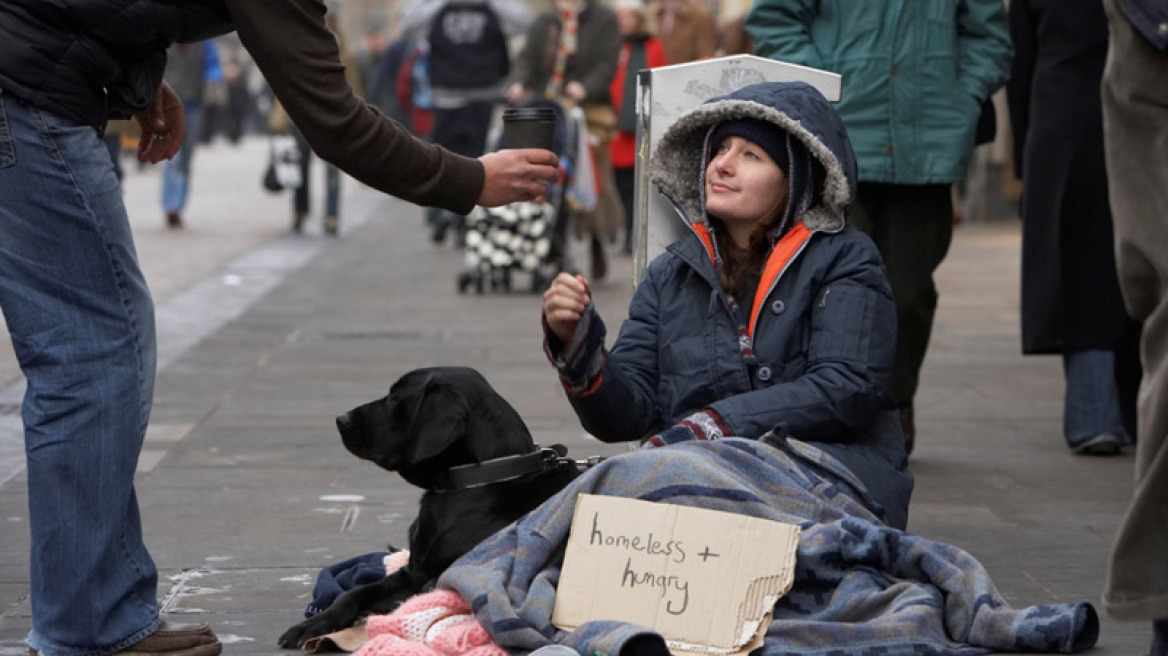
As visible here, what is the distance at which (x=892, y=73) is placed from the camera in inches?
232

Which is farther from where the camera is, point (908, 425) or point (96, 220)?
point (908, 425)

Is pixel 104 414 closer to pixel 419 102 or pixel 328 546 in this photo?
pixel 328 546

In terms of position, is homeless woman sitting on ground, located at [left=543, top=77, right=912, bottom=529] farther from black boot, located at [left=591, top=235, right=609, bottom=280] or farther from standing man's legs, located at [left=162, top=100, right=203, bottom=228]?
standing man's legs, located at [left=162, top=100, right=203, bottom=228]

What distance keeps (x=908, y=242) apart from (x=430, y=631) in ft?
8.77

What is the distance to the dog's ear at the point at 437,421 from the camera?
13.3 feet

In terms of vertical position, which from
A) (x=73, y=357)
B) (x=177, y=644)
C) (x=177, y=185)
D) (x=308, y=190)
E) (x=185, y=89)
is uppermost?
(x=73, y=357)

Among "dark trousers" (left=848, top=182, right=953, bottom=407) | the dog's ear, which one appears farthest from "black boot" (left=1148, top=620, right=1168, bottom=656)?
"dark trousers" (left=848, top=182, right=953, bottom=407)

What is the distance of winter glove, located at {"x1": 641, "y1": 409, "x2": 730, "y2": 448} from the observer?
4152mm

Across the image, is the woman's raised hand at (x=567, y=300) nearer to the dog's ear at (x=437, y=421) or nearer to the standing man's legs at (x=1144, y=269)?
the dog's ear at (x=437, y=421)

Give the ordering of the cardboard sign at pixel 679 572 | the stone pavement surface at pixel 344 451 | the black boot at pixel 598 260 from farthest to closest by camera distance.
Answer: the black boot at pixel 598 260
the stone pavement surface at pixel 344 451
the cardboard sign at pixel 679 572

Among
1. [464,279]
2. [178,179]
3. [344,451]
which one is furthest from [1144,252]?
[178,179]

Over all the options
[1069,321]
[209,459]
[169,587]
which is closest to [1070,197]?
[1069,321]

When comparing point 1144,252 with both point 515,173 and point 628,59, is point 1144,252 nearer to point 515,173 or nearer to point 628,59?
point 515,173

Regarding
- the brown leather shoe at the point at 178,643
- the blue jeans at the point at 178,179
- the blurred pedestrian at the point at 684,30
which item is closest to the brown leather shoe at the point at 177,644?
the brown leather shoe at the point at 178,643
